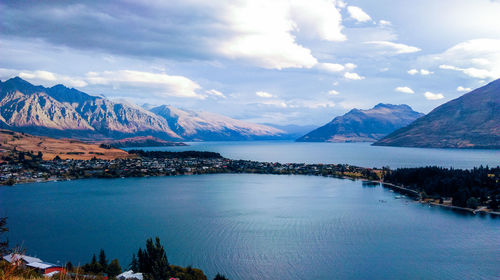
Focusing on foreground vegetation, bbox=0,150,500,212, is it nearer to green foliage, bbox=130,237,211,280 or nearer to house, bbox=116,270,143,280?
green foliage, bbox=130,237,211,280

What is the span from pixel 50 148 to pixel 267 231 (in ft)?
366

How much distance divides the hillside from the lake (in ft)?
161

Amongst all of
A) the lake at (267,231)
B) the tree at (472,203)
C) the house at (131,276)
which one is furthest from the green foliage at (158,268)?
the tree at (472,203)

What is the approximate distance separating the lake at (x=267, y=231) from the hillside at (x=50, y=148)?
4904cm

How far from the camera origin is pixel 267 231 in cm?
4016

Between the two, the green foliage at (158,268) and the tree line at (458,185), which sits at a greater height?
the tree line at (458,185)

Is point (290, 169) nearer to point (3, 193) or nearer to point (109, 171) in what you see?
point (109, 171)

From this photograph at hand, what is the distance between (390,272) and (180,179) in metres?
66.4

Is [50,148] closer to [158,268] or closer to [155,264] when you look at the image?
[155,264]

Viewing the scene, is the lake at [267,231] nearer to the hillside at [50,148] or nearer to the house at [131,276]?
the house at [131,276]

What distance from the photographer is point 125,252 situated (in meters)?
33.2

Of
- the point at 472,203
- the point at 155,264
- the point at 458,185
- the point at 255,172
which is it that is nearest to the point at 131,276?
the point at 155,264

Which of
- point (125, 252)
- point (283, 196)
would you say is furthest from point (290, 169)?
point (125, 252)

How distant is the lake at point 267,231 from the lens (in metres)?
30.3
